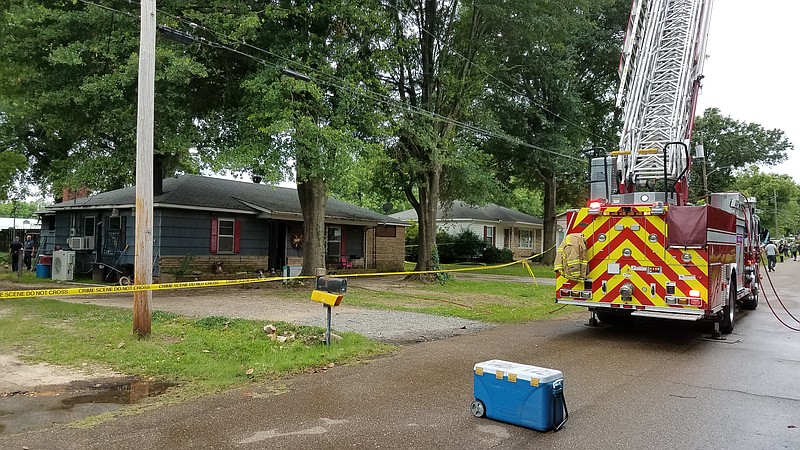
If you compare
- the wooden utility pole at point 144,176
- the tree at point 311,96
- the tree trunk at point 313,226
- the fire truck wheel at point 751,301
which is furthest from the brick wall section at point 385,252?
the wooden utility pole at point 144,176

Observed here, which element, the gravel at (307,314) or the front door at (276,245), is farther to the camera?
the front door at (276,245)

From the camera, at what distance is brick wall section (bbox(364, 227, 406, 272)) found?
2827 cm

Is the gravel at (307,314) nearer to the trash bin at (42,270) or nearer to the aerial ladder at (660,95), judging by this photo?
the aerial ladder at (660,95)

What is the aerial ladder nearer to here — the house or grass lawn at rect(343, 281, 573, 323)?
grass lawn at rect(343, 281, 573, 323)

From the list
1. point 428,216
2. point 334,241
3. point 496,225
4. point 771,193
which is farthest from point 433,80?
point 771,193

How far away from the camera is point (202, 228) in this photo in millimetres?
20688

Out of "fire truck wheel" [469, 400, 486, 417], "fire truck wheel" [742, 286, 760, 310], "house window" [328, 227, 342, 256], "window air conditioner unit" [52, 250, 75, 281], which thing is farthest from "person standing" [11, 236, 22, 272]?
"fire truck wheel" [742, 286, 760, 310]

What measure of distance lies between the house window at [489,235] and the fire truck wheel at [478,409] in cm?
3393

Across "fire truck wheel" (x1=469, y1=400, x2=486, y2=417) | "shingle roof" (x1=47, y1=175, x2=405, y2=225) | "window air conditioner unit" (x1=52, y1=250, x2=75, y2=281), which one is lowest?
"fire truck wheel" (x1=469, y1=400, x2=486, y2=417)

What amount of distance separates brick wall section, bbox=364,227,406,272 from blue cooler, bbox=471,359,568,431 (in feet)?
74.9

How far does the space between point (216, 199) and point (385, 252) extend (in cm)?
976

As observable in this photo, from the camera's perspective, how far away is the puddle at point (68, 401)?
5.12 m

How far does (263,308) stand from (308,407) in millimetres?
7460

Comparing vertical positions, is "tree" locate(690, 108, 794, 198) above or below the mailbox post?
above
